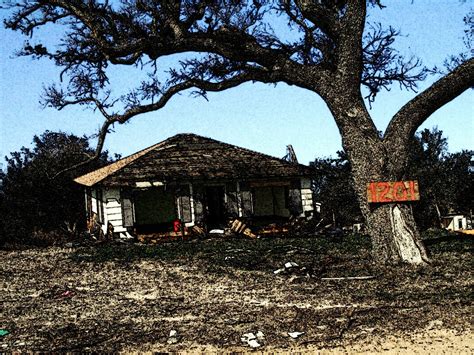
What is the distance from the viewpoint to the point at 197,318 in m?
7.83

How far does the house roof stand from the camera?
898 inches

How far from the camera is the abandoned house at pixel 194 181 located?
22.6m

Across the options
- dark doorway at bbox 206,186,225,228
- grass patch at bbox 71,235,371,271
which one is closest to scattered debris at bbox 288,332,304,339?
grass patch at bbox 71,235,371,271

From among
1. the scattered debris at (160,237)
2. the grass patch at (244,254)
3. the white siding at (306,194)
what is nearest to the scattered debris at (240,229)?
the scattered debris at (160,237)

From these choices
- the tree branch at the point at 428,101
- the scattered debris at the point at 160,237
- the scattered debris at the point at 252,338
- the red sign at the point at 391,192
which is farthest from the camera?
the scattered debris at the point at 160,237

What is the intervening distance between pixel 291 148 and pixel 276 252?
14849 mm

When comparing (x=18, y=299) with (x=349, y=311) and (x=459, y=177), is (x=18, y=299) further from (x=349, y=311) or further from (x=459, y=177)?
(x=459, y=177)

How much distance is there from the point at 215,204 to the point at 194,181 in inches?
256

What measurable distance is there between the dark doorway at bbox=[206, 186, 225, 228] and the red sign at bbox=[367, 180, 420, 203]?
58.2 ft

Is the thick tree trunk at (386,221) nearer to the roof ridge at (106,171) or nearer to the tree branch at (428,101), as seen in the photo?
the tree branch at (428,101)

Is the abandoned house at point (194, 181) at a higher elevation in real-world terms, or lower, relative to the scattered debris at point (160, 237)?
higher

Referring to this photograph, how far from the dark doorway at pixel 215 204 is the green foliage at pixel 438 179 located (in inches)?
462

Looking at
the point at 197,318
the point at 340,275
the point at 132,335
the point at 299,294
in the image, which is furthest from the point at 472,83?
the point at 132,335

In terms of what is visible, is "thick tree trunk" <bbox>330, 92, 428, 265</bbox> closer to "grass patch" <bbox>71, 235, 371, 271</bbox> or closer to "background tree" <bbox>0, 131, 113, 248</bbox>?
A: "grass patch" <bbox>71, 235, 371, 271</bbox>
